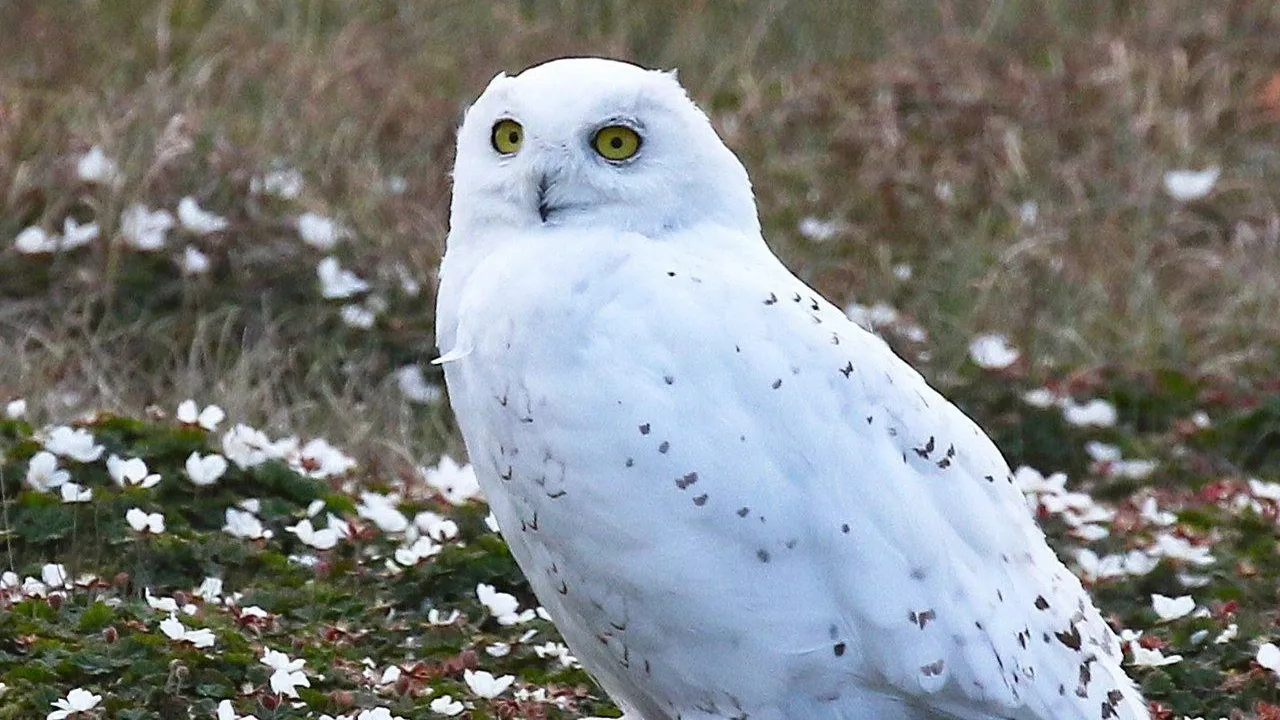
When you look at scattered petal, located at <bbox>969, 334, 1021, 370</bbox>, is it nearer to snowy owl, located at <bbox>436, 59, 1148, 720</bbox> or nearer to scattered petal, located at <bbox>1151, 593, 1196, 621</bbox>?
scattered petal, located at <bbox>1151, 593, 1196, 621</bbox>

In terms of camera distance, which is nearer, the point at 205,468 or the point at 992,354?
the point at 205,468

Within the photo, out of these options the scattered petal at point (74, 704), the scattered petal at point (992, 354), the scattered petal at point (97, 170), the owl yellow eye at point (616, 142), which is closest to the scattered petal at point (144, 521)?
the scattered petal at point (74, 704)

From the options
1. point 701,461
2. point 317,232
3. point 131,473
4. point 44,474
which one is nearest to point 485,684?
point 701,461

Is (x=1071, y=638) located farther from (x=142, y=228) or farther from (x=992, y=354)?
(x=142, y=228)

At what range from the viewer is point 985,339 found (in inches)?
248

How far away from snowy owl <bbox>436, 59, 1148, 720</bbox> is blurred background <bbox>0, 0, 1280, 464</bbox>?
2.17m

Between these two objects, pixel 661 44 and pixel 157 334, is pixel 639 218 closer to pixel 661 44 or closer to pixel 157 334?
pixel 157 334

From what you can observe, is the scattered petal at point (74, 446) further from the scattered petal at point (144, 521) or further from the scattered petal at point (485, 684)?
the scattered petal at point (485, 684)

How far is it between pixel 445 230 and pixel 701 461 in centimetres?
383

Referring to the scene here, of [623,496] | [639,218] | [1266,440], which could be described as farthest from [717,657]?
[1266,440]

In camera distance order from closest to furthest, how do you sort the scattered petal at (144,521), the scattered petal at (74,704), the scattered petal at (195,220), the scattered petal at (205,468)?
the scattered petal at (74,704)
the scattered petal at (144,521)
the scattered petal at (205,468)
the scattered petal at (195,220)

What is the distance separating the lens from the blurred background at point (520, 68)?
596 centimetres

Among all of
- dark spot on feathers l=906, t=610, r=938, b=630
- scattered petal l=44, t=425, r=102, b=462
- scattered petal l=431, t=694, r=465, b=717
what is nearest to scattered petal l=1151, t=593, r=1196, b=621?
dark spot on feathers l=906, t=610, r=938, b=630

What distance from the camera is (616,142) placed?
10.9 feet
